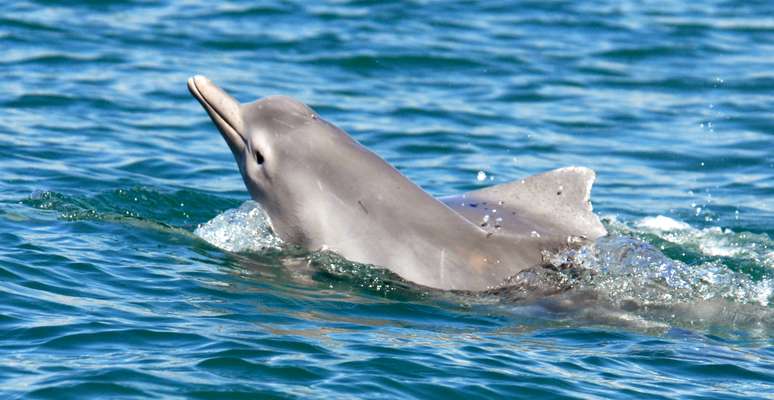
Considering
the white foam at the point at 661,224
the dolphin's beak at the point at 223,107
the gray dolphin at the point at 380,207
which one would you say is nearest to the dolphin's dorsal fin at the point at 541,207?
the gray dolphin at the point at 380,207

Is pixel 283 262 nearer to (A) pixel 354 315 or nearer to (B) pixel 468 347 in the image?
(A) pixel 354 315

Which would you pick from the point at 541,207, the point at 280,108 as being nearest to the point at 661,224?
the point at 541,207

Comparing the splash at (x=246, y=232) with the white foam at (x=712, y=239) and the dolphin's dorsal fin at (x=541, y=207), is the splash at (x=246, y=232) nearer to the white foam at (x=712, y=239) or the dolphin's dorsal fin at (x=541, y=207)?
the dolphin's dorsal fin at (x=541, y=207)

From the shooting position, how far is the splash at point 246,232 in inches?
455

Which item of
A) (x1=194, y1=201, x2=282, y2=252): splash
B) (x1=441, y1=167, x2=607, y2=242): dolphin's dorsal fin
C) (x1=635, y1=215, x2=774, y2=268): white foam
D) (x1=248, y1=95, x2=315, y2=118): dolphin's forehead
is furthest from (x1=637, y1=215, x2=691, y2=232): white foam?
(x1=194, y1=201, x2=282, y2=252): splash

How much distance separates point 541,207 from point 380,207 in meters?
1.65

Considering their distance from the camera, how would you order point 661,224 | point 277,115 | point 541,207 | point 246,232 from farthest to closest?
point 661,224 < point 541,207 < point 246,232 < point 277,115

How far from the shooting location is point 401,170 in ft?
54.0

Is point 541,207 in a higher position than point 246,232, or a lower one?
higher

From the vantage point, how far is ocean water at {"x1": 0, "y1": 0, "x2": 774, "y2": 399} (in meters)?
8.99

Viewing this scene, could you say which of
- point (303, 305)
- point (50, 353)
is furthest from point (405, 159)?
point (50, 353)

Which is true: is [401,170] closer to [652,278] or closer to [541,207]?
[541,207]

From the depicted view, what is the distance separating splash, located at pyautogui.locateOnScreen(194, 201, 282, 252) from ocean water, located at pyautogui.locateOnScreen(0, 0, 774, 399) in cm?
2

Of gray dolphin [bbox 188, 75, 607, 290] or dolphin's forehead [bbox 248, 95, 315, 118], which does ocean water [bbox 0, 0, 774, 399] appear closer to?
gray dolphin [bbox 188, 75, 607, 290]
